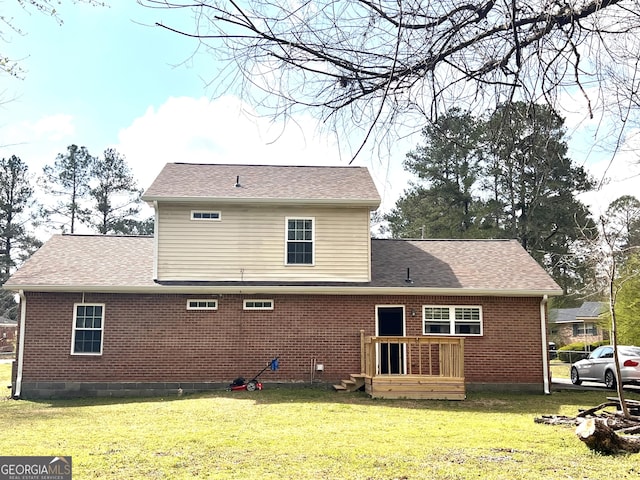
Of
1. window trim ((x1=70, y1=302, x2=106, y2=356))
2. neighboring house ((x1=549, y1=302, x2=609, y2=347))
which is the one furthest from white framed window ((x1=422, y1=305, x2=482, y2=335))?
neighboring house ((x1=549, y1=302, x2=609, y2=347))

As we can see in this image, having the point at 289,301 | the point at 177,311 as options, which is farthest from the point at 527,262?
the point at 177,311

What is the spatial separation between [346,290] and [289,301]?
162cm

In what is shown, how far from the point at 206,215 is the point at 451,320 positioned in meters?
7.56

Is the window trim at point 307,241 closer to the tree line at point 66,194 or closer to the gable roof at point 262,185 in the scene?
the gable roof at point 262,185

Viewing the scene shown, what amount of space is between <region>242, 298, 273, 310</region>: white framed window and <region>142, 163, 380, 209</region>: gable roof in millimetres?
2827

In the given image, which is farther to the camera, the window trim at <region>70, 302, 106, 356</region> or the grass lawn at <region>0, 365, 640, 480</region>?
the window trim at <region>70, 302, 106, 356</region>

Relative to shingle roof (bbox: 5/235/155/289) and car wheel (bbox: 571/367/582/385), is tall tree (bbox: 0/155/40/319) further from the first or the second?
car wheel (bbox: 571/367/582/385)

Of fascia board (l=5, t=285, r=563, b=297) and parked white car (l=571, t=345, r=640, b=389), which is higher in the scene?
fascia board (l=5, t=285, r=563, b=297)

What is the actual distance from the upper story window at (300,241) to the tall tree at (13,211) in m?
33.2

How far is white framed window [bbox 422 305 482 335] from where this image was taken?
17109mm

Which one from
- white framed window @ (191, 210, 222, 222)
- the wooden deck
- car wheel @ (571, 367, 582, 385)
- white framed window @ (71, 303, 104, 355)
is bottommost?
car wheel @ (571, 367, 582, 385)

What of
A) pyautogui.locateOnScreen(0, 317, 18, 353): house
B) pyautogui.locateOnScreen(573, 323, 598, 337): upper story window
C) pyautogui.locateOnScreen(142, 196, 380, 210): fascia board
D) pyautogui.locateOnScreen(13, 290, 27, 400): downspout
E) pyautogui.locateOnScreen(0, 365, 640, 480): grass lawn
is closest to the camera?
pyautogui.locateOnScreen(0, 365, 640, 480): grass lawn

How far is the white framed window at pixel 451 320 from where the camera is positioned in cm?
1711

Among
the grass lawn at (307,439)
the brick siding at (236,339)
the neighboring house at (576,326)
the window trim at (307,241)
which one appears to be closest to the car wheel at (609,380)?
the brick siding at (236,339)
